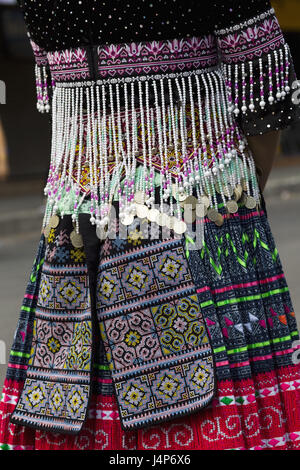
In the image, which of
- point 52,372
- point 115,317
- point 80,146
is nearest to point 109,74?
point 80,146

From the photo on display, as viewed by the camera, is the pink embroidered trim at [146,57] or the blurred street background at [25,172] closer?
the pink embroidered trim at [146,57]

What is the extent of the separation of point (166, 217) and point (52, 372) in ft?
1.60

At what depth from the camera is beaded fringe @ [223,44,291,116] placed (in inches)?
76.5

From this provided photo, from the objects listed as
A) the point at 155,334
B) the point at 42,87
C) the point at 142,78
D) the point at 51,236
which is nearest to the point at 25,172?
the point at 42,87

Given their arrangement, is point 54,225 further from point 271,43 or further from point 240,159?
point 271,43

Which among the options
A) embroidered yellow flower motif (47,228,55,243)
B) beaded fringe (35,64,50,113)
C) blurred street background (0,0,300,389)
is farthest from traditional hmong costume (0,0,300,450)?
blurred street background (0,0,300,389)

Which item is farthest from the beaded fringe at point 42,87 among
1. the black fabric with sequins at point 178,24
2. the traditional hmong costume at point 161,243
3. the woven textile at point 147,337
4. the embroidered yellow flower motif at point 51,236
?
the woven textile at point 147,337

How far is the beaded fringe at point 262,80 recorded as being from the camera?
1.94 metres

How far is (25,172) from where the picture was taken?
19.5 metres

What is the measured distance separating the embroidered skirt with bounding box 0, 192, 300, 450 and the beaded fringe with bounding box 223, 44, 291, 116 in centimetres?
27

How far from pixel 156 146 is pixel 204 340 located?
0.49 m

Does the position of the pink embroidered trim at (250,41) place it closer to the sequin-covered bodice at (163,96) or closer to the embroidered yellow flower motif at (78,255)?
the sequin-covered bodice at (163,96)

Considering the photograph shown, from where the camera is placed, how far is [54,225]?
204cm
